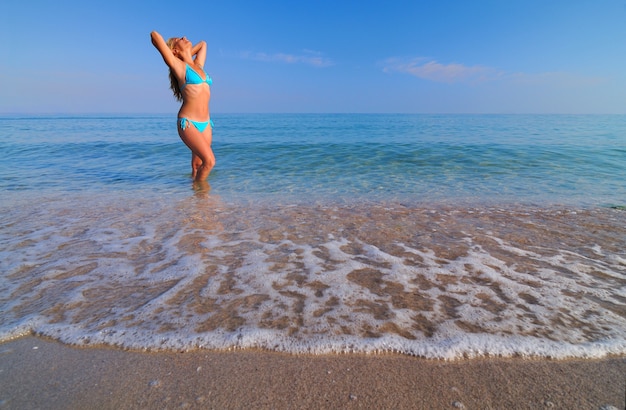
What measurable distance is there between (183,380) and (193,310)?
1.91 ft

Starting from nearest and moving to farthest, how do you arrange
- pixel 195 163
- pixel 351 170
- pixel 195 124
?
1. pixel 195 124
2. pixel 195 163
3. pixel 351 170

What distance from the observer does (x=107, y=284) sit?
2.38m

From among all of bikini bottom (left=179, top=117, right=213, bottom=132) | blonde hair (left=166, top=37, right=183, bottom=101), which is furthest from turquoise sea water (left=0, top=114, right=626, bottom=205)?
blonde hair (left=166, top=37, right=183, bottom=101)

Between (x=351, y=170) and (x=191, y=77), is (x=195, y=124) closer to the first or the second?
(x=191, y=77)

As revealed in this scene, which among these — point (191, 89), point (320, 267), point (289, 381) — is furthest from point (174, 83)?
point (289, 381)

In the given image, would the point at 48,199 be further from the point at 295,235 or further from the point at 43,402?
the point at 43,402

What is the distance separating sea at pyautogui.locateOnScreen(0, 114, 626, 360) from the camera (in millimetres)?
1813

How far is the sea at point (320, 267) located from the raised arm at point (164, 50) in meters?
2.02

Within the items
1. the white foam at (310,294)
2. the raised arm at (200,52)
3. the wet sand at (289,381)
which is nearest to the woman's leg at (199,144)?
the raised arm at (200,52)

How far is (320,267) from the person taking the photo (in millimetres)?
2693

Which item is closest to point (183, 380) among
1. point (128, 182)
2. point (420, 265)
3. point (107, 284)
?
point (107, 284)

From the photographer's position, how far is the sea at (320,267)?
1.81m

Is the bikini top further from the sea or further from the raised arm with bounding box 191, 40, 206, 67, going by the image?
the sea

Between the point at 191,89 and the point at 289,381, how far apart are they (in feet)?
15.4
